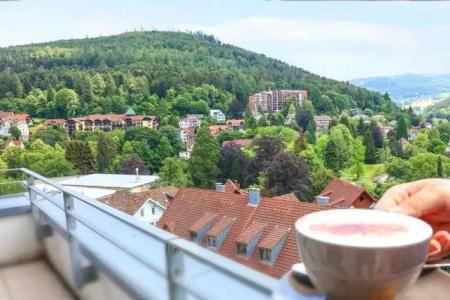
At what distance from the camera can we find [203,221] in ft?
25.8

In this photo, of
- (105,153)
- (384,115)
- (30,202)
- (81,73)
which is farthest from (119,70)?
(30,202)

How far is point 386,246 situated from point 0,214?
1.76m

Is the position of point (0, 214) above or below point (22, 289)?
above

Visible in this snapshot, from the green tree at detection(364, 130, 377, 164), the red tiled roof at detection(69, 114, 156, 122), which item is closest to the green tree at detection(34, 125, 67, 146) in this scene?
the red tiled roof at detection(69, 114, 156, 122)

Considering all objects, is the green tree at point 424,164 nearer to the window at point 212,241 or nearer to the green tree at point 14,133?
the window at point 212,241

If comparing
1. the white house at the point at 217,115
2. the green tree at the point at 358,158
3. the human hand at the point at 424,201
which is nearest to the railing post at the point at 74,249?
the human hand at the point at 424,201

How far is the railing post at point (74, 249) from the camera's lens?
1.27 m

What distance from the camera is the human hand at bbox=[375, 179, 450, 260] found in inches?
15.8

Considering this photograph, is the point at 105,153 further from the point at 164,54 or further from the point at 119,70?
the point at 164,54

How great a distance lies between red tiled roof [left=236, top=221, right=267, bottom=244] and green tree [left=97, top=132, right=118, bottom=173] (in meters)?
17.4

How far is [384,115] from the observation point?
36.1 m

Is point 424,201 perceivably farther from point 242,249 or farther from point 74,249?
point 242,249

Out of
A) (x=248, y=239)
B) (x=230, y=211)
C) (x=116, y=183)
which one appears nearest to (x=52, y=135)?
(x=116, y=183)

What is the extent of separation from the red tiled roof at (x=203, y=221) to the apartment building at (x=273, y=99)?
2726 centimetres
